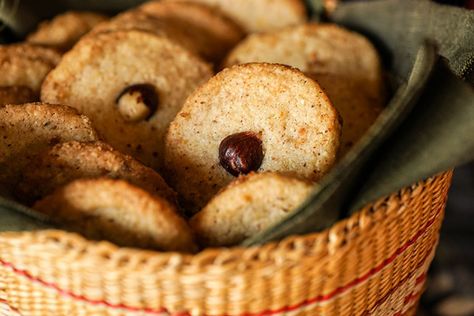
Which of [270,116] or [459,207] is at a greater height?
[270,116]

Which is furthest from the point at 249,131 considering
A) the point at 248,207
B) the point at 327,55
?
the point at 327,55

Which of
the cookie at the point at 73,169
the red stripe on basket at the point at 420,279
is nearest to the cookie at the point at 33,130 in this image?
the cookie at the point at 73,169

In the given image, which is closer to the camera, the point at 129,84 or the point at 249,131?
the point at 249,131

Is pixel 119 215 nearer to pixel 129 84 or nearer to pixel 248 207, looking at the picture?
pixel 248 207

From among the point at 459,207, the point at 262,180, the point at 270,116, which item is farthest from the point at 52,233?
the point at 459,207

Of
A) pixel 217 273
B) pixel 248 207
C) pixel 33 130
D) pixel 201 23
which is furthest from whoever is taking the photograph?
pixel 201 23

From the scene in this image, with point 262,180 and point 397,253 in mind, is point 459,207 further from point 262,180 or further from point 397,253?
point 262,180
